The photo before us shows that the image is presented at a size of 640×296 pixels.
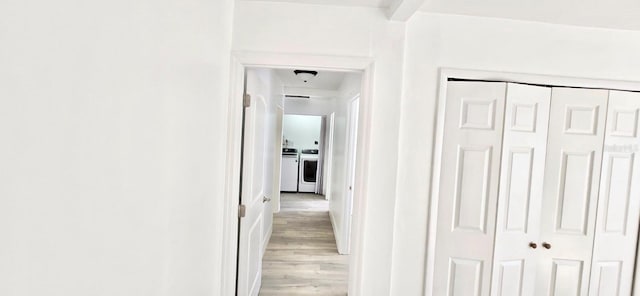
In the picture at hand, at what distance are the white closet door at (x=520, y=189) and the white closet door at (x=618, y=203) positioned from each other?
0.43 meters

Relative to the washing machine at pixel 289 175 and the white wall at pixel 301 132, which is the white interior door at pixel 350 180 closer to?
the washing machine at pixel 289 175

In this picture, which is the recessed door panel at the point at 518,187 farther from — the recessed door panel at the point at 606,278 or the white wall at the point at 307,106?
the white wall at the point at 307,106

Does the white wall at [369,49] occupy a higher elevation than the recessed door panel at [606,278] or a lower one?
higher

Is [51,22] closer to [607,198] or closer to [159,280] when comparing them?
[159,280]

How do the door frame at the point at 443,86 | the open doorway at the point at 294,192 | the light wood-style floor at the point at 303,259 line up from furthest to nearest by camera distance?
the light wood-style floor at the point at 303,259
the open doorway at the point at 294,192
the door frame at the point at 443,86

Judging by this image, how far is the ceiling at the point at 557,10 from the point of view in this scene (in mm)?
1588

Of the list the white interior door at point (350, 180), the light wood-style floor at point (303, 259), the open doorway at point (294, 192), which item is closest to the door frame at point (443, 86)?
the open doorway at point (294, 192)

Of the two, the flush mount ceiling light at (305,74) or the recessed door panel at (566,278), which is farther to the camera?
the flush mount ceiling light at (305,74)

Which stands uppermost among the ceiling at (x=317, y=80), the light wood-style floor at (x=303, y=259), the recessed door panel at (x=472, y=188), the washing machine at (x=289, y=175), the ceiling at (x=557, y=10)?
the ceiling at (x=317, y=80)

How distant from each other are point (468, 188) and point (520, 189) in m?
0.34

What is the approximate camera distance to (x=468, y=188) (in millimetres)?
1830

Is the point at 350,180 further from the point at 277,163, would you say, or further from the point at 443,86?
the point at 443,86

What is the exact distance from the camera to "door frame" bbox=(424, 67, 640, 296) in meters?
1.79

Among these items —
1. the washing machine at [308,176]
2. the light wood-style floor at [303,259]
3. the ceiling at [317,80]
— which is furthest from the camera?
the washing machine at [308,176]
